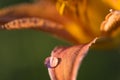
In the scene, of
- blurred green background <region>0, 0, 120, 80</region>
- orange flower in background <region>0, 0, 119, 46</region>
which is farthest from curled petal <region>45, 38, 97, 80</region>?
blurred green background <region>0, 0, 120, 80</region>

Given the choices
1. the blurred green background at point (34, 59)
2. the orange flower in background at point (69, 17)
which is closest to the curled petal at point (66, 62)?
the orange flower in background at point (69, 17)

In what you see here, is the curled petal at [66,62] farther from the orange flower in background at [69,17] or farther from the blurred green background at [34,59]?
the blurred green background at [34,59]

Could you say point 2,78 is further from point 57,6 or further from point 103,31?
point 103,31

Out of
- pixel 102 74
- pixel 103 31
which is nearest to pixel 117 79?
pixel 102 74

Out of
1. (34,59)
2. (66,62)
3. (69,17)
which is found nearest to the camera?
(66,62)

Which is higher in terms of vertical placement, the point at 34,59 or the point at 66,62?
the point at 34,59

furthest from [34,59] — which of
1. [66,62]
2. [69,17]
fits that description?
[66,62]

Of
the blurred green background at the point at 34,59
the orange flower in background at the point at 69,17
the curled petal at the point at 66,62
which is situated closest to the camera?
the curled petal at the point at 66,62

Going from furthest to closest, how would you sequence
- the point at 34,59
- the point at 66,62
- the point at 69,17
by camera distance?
the point at 34,59 < the point at 69,17 < the point at 66,62

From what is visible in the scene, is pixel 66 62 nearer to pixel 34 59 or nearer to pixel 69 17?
pixel 69 17
